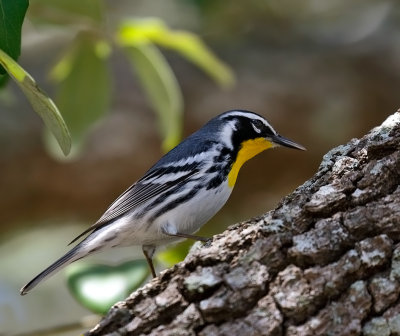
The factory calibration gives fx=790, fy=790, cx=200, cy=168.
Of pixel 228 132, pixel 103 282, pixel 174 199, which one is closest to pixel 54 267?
pixel 103 282

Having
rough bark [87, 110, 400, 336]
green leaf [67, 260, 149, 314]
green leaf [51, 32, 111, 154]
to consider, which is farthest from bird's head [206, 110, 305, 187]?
rough bark [87, 110, 400, 336]

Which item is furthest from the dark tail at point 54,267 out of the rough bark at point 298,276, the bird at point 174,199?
the rough bark at point 298,276

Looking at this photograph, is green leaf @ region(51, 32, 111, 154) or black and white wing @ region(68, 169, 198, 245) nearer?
green leaf @ region(51, 32, 111, 154)

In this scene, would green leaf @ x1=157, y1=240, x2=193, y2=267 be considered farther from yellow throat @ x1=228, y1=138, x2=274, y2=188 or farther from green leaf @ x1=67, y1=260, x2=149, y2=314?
yellow throat @ x1=228, y1=138, x2=274, y2=188

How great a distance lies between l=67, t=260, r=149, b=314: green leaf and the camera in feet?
8.61

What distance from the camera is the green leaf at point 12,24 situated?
1937mm

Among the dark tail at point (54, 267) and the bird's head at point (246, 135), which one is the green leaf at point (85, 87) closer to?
the dark tail at point (54, 267)

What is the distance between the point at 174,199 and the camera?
345 cm

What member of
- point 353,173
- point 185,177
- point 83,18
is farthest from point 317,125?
point 353,173

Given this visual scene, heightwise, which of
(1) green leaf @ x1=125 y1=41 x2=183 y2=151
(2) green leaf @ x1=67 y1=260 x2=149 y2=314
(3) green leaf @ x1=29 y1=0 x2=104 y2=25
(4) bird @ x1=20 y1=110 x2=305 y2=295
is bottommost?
(2) green leaf @ x1=67 y1=260 x2=149 y2=314

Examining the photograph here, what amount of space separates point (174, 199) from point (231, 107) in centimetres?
217

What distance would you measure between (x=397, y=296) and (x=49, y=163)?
3953 mm

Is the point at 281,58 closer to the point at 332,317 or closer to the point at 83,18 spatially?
the point at 83,18

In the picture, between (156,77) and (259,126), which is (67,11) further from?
(259,126)
